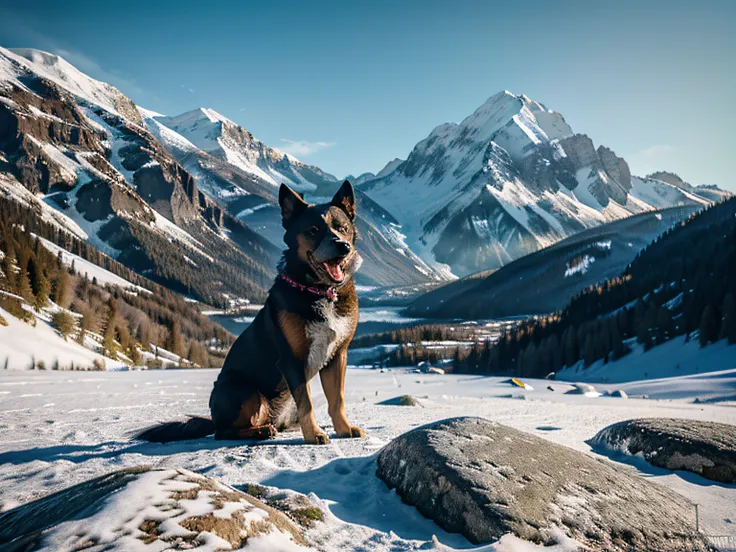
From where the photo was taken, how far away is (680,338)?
5425 centimetres

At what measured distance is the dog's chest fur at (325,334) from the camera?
529 centimetres

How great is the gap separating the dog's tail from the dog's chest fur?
6.22ft

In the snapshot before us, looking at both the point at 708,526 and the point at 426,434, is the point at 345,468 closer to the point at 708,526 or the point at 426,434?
the point at 426,434

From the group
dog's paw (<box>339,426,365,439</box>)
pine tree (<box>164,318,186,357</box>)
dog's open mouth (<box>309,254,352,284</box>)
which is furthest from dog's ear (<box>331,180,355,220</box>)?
pine tree (<box>164,318,186,357</box>)

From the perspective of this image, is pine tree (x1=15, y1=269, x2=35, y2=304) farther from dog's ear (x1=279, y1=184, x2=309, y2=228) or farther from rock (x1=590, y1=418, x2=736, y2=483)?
rock (x1=590, y1=418, x2=736, y2=483)

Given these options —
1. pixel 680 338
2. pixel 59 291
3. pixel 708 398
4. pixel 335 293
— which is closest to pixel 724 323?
pixel 680 338

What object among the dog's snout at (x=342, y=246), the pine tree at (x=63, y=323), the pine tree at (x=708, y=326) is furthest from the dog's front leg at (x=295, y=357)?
the pine tree at (x=708, y=326)

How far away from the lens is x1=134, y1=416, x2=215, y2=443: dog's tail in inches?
240

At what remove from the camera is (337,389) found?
5859 millimetres

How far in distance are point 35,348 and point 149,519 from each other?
102ft

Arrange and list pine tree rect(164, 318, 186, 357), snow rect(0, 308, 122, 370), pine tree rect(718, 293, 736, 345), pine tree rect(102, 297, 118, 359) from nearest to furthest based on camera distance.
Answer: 1. snow rect(0, 308, 122, 370)
2. pine tree rect(102, 297, 118, 359)
3. pine tree rect(718, 293, 736, 345)
4. pine tree rect(164, 318, 186, 357)

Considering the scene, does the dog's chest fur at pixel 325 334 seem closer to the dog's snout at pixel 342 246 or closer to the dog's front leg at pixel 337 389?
the dog's front leg at pixel 337 389

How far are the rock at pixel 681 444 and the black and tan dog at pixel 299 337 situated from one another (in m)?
3.39

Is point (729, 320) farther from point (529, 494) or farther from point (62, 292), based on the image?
point (62, 292)
